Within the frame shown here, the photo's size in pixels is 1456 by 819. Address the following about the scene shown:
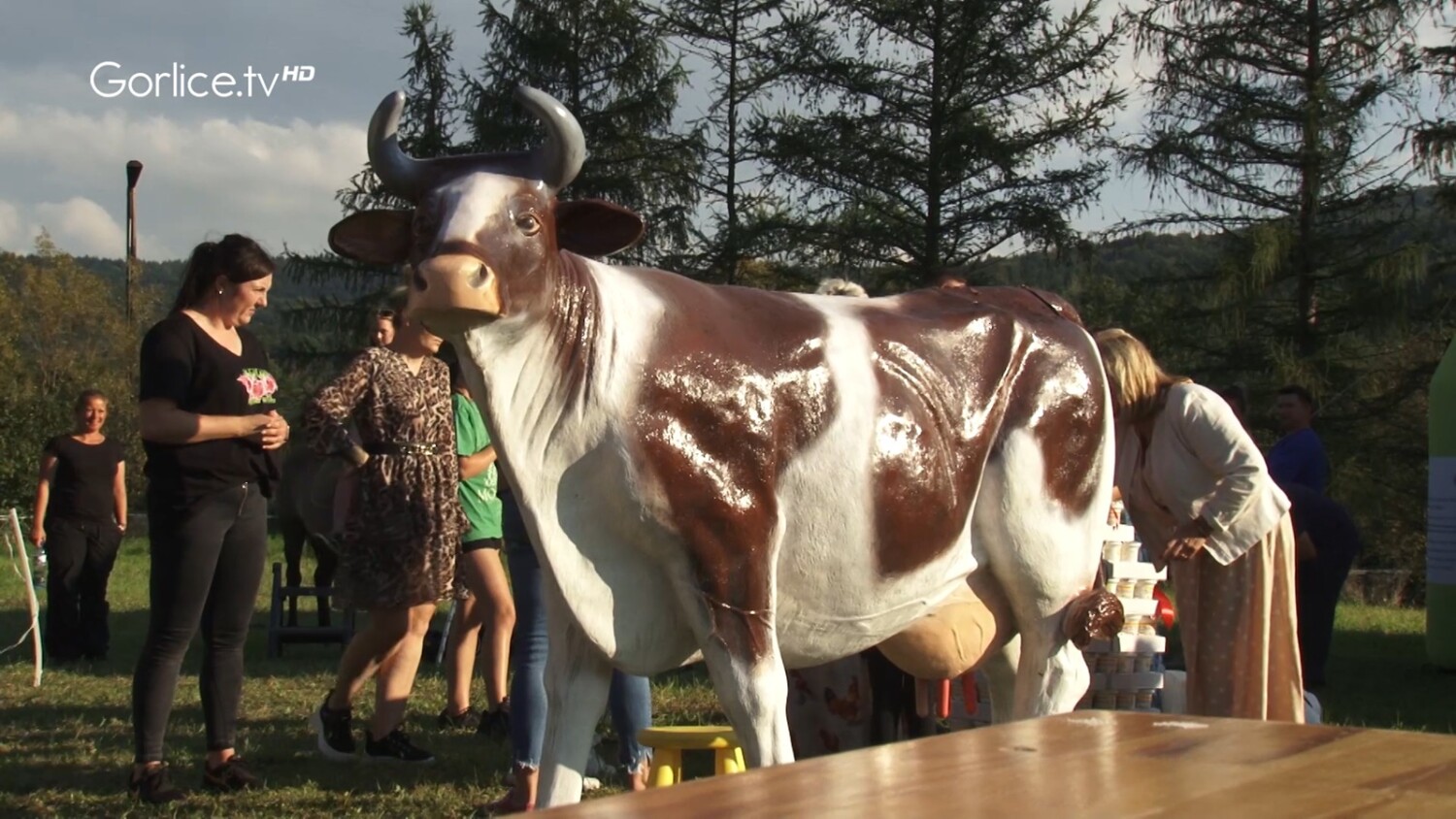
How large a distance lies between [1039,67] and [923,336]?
56.8 feet

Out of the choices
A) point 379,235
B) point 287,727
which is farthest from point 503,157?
point 287,727

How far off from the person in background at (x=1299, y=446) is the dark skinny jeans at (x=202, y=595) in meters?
6.43

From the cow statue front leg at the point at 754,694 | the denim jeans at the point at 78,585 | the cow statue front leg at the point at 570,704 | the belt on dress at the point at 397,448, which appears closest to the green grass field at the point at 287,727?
the denim jeans at the point at 78,585

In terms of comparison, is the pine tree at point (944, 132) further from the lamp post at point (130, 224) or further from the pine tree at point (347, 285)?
the lamp post at point (130, 224)

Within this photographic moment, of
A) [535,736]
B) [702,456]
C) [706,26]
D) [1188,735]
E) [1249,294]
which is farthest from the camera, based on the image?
[706,26]

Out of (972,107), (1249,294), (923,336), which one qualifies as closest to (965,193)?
(972,107)

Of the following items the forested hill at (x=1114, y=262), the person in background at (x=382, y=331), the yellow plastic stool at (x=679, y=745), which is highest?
the forested hill at (x=1114, y=262)

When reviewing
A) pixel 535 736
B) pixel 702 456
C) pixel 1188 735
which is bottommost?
pixel 535 736

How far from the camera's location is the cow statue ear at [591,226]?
3.53 metres

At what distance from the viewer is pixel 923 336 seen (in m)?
3.78

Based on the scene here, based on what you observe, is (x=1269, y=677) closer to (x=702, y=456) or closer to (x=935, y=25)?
(x=702, y=456)

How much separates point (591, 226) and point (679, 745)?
6.77ft

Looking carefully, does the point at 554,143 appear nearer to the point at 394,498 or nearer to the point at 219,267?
the point at 219,267

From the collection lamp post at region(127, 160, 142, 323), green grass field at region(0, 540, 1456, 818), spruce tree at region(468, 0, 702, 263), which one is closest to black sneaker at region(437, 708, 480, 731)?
green grass field at region(0, 540, 1456, 818)
